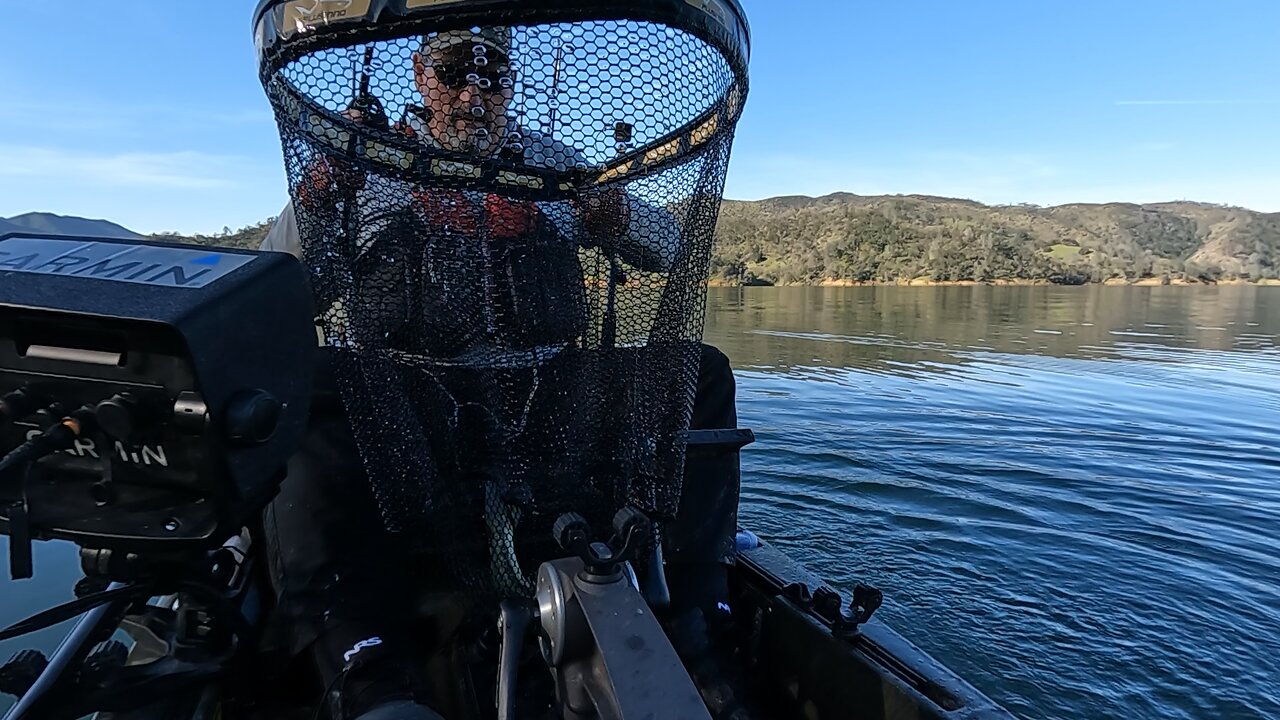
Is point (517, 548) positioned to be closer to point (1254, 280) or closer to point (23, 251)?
point (23, 251)

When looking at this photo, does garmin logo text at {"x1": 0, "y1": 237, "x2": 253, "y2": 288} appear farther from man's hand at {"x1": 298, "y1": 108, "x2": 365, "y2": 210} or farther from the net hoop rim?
the net hoop rim

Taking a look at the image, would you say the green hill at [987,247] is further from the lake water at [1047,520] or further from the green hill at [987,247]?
the lake water at [1047,520]

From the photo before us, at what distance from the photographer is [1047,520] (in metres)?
6.85

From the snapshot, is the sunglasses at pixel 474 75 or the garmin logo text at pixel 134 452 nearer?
the garmin logo text at pixel 134 452

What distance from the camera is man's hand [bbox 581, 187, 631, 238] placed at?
Result: 1875mm

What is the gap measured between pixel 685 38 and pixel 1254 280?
400 feet

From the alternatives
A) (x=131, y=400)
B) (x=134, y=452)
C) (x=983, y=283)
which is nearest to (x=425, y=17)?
(x=131, y=400)

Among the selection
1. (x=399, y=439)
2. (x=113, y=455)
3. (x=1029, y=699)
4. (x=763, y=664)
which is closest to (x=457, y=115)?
(x=399, y=439)

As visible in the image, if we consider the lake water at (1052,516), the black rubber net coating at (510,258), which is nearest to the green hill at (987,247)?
the lake water at (1052,516)

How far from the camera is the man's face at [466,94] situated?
166cm

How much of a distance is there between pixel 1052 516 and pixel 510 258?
6.80 m

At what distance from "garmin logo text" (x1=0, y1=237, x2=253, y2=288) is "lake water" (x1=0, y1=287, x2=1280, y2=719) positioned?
405 centimetres

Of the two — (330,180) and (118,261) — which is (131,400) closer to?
(118,261)

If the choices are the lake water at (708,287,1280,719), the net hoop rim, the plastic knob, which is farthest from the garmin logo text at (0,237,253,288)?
the lake water at (708,287,1280,719)
